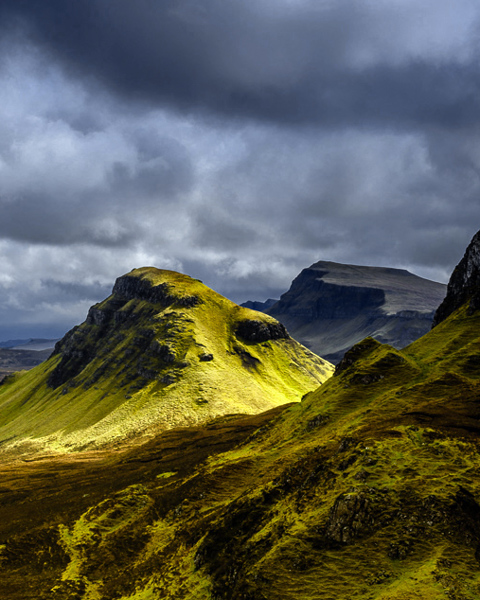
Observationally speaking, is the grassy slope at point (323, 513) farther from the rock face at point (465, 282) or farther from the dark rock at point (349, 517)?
the rock face at point (465, 282)

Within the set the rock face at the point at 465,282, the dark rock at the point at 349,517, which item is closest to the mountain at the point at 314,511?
the dark rock at the point at 349,517

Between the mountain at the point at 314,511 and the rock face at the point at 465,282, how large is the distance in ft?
26.2

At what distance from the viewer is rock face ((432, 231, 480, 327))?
85188 mm

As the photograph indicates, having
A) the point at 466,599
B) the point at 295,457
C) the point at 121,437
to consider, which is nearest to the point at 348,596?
the point at 466,599

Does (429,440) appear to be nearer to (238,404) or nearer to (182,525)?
(182,525)

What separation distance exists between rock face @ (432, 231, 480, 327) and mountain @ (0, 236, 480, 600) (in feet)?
26.2

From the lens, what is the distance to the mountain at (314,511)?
2786cm

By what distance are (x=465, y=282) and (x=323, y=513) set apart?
75.0 metres

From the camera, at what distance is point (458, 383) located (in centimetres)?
5372

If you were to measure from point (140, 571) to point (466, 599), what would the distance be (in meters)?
33.5

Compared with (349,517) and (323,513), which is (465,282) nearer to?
(323,513)

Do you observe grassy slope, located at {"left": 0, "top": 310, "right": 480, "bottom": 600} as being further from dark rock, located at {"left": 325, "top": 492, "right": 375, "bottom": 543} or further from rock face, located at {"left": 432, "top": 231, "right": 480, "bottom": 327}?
rock face, located at {"left": 432, "top": 231, "right": 480, "bottom": 327}

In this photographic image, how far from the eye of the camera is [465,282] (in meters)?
89.2

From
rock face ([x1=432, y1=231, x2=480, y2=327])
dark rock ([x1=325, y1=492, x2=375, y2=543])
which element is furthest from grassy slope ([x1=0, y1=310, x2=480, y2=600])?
rock face ([x1=432, y1=231, x2=480, y2=327])
